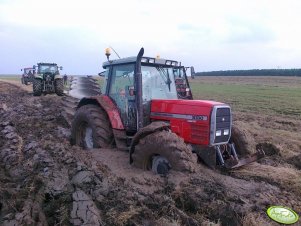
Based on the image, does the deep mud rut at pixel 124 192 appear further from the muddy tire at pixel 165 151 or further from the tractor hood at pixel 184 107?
the tractor hood at pixel 184 107

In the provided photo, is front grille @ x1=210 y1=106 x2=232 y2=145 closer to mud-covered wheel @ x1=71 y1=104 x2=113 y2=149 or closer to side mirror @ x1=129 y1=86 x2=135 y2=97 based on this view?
side mirror @ x1=129 y1=86 x2=135 y2=97

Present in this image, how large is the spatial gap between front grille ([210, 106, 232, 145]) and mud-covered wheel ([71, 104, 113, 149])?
7.43ft

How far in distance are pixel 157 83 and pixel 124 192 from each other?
2762 mm

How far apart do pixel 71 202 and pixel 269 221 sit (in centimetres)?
240

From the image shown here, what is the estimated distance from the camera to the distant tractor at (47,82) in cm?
2123

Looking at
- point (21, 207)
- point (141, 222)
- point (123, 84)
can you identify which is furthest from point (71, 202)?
point (123, 84)

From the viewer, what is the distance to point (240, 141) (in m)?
7.03

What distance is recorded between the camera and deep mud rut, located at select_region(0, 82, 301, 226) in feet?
14.8

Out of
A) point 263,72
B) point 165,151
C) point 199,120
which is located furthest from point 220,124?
point 263,72

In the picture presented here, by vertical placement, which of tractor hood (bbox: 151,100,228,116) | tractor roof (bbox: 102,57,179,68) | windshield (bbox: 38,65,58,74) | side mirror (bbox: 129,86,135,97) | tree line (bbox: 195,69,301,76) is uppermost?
tractor roof (bbox: 102,57,179,68)

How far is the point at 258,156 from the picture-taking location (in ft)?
21.4

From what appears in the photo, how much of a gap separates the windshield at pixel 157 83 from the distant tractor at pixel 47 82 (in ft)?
48.7

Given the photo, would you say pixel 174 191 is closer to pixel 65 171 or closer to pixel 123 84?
pixel 65 171

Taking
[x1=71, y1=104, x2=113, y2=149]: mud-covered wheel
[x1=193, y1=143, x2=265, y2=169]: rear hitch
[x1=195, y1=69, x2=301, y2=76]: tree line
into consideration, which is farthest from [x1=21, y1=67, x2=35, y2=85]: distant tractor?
[x1=195, y1=69, x2=301, y2=76]: tree line
